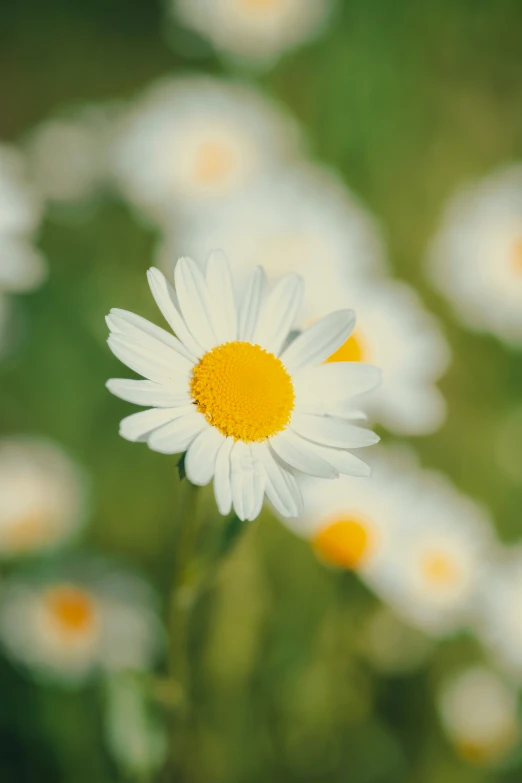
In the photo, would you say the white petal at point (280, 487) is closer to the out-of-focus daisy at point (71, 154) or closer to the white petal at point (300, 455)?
the white petal at point (300, 455)

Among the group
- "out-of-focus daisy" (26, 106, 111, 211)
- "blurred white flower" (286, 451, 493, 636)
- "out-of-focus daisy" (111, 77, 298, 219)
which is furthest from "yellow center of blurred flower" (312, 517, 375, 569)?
"out-of-focus daisy" (26, 106, 111, 211)

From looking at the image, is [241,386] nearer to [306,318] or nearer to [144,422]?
[144,422]

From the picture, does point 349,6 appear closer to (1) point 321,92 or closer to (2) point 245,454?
(1) point 321,92

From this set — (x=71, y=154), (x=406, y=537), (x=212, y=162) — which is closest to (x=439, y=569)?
(x=406, y=537)

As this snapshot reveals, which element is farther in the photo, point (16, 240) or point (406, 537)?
point (406, 537)

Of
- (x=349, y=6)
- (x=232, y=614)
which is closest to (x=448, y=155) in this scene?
(x=349, y=6)

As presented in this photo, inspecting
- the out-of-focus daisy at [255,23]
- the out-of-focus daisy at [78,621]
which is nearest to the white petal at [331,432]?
the out-of-focus daisy at [78,621]
